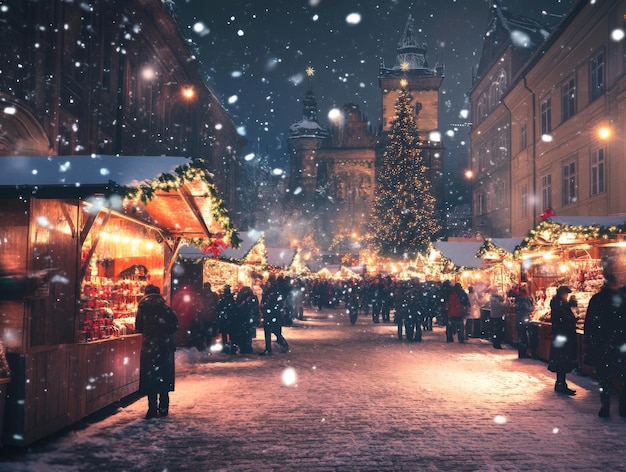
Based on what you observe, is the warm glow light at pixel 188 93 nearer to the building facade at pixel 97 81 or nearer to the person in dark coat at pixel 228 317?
the building facade at pixel 97 81

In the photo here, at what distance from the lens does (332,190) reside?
286 feet

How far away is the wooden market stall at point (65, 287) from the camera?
738 cm

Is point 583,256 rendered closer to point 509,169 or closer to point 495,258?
point 495,258

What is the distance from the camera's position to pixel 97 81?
2073 centimetres

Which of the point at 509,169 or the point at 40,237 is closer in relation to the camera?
the point at 40,237

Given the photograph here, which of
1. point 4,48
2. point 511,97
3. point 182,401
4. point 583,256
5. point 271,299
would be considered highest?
point 511,97

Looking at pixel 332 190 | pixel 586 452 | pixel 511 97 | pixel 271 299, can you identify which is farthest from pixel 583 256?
pixel 332 190

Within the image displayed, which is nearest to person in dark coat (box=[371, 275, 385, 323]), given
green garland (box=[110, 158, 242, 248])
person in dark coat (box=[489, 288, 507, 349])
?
person in dark coat (box=[489, 288, 507, 349])

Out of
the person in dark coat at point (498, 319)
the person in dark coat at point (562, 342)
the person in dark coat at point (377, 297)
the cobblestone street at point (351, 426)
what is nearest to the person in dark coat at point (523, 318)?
the person in dark coat at point (498, 319)

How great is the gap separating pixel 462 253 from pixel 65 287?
64.2 feet

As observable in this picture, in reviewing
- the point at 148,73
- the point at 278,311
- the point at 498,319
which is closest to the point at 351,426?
the point at 278,311

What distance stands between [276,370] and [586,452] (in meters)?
7.42

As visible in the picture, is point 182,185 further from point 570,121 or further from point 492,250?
point 570,121

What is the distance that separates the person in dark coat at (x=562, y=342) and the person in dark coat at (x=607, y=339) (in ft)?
4.44
